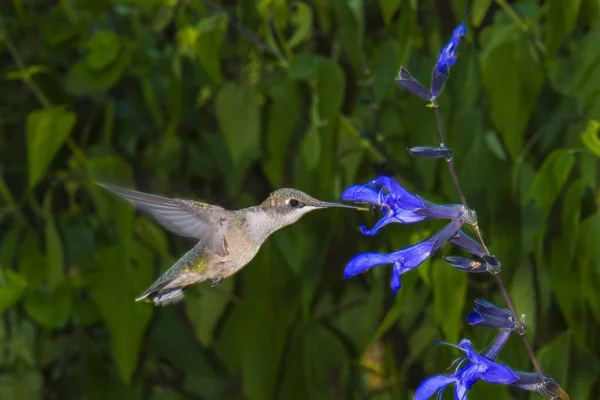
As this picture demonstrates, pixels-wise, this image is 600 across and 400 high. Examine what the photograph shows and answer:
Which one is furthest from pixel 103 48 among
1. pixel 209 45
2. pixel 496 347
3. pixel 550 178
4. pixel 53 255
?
pixel 496 347

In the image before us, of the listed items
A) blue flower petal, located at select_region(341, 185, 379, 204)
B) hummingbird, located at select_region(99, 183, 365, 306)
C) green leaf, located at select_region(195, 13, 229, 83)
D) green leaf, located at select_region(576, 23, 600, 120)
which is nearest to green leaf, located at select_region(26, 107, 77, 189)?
green leaf, located at select_region(195, 13, 229, 83)

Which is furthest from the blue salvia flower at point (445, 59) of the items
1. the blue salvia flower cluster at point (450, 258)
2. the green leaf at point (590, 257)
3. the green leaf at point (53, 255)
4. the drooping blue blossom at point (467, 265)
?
the green leaf at point (53, 255)

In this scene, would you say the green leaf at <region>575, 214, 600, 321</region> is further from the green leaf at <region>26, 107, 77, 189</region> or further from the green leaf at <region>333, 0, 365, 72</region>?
the green leaf at <region>26, 107, 77, 189</region>

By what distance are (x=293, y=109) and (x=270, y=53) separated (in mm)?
103

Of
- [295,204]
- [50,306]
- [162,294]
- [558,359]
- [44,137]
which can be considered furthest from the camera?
[50,306]

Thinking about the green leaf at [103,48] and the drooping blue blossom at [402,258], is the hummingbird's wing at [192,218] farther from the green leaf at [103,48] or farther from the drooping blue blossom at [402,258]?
the green leaf at [103,48]

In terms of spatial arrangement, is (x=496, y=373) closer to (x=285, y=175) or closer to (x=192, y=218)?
(x=192, y=218)

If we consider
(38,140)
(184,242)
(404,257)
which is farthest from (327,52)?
(404,257)

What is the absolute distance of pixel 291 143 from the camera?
1362mm

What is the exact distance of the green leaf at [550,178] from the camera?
3.39 feet

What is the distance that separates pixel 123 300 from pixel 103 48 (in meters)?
0.37

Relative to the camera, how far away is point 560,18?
114 centimetres

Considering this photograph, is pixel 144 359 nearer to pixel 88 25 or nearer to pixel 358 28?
pixel 88 25

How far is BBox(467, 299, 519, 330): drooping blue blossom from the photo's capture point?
580 millimetres
